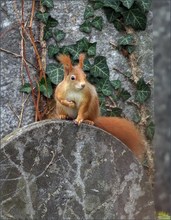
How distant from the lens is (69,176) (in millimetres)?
4930

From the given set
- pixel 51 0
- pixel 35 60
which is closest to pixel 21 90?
pixel 35 60

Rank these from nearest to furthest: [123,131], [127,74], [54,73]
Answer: [123,131] → [54,73] → [127,74]

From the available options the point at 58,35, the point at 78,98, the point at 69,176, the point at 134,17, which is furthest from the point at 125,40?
the point at 69,176

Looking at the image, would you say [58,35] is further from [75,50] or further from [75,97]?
[75,97]

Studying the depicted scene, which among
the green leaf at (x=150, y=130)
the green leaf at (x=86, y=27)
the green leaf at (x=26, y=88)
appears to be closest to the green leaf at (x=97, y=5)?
the green leaf at (x=86, y=27)

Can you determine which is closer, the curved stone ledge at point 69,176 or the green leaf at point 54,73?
the curved stone ledge at point 69,176

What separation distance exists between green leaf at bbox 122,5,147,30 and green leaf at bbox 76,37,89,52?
13.7 inches

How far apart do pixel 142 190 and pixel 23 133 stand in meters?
0.88

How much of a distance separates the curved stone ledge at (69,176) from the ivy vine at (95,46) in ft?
3.95

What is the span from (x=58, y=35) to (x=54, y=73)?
11.7 inches

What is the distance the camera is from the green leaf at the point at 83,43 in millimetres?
6164

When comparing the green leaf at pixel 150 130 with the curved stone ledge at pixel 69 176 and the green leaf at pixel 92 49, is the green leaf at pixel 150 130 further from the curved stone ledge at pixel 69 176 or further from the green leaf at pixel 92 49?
the curved stone ledge at pixel 69 176

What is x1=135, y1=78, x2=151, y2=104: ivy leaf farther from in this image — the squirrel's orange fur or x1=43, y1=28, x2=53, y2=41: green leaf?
the squirrel's orange fur

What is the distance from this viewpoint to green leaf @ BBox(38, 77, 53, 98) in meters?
6.09
